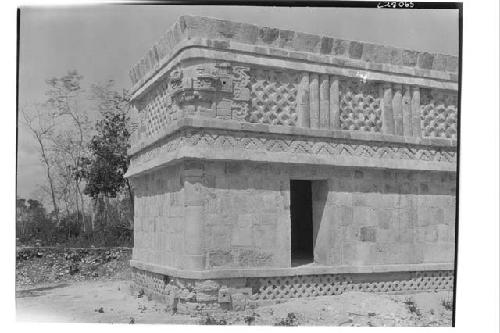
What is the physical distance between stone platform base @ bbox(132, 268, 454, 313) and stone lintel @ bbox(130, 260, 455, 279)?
0.23ft

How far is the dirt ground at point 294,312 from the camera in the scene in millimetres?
6391

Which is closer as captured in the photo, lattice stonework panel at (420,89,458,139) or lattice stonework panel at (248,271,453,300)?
lattice stonework panel at (248,271,453,300)

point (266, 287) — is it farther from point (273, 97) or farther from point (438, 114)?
point (438, 114)

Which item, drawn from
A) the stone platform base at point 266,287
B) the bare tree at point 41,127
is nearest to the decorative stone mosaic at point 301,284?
the stone platform base at point 266,287

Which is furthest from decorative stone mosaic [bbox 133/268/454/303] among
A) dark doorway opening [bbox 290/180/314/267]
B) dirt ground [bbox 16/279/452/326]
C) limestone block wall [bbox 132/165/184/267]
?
dark doorway opening [bbox 290/180/314/267]

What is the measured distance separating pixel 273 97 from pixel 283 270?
2.30 metres

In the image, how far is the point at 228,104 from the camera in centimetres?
675

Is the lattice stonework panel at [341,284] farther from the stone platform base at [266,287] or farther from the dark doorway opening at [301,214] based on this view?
the dark doorway opening at [301,214]

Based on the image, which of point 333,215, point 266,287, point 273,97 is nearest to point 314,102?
point 273,97

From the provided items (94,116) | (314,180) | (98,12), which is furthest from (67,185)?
(314,180)

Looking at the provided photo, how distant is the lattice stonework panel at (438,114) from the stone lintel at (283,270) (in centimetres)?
198

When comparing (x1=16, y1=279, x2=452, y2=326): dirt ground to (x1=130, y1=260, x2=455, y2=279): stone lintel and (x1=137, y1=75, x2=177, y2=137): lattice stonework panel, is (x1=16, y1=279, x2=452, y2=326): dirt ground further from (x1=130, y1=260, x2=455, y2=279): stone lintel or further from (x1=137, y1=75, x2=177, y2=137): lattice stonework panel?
(x1=137, y1=75, x2=177, y2=137): lattice stonework panel

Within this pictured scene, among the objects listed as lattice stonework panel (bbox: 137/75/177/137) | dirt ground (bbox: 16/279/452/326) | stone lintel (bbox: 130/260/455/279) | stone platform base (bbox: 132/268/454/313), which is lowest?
dirt ground (bbox: 16/279/452/326)

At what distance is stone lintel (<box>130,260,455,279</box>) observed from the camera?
6391mm
